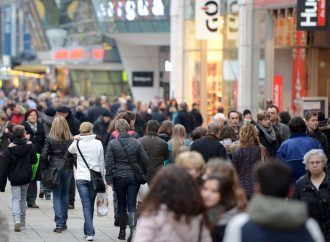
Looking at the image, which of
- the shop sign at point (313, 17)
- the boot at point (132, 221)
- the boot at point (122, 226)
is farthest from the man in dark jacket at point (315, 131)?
the shop sign at point (313, 17)

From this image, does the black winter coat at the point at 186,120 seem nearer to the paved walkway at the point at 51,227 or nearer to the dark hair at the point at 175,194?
the paved walkway at the point at 51,227

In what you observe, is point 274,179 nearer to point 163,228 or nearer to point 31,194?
point 163,228

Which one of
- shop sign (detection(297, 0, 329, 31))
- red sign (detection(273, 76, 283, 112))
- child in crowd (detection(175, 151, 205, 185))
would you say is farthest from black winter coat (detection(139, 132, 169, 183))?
red sign (detection(273, 76, 283, 112))

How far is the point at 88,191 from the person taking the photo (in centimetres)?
1530

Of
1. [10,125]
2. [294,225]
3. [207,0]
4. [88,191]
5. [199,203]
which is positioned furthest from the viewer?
[207,0]

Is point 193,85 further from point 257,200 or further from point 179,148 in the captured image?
point 257,200

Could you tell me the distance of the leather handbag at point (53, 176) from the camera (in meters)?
15.9

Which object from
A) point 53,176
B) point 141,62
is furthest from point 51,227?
point 141,62

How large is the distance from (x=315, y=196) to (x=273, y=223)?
4.71m

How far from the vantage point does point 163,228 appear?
7625mm

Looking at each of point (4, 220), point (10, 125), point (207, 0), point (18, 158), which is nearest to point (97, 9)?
point (207, 0)

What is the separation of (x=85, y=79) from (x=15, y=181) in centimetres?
5682

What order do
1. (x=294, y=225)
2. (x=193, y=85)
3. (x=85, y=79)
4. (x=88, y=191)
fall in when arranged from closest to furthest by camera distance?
(x=294, y=225), (x=88, y=191), (x=193, y=85), (x=85, y=79)

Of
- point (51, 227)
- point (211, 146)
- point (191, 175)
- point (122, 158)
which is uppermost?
point (191, 175)
